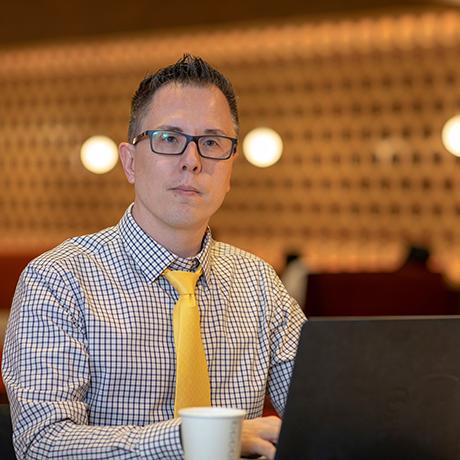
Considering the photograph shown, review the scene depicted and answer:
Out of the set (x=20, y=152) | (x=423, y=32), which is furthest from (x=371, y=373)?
(x=20, y=152)

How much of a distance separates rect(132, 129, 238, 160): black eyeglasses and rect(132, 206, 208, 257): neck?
0.15m

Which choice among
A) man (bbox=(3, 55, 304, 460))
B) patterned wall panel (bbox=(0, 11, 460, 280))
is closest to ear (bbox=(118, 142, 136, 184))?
man (bbox=(3, 55, 304, 460))

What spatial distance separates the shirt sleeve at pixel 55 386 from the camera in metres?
1.78

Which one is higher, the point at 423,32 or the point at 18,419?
the point at 423,32

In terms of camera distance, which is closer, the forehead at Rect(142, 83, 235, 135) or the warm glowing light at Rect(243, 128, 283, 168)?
the forehead at Rect(142, 83, 235, 135)

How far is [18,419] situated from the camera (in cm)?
188

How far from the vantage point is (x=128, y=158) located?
2.21 meters

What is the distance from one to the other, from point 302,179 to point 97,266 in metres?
8.01

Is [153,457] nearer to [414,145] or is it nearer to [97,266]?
[97,266]

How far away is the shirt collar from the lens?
212cm

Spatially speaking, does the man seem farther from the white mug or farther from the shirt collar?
→ the white mug

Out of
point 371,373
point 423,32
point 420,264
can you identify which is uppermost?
point 423,32

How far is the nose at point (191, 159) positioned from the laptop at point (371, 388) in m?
0.63

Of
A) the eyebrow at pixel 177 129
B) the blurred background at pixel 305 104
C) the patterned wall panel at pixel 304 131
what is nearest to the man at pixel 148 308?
the eyebrow at pixel 177 129
